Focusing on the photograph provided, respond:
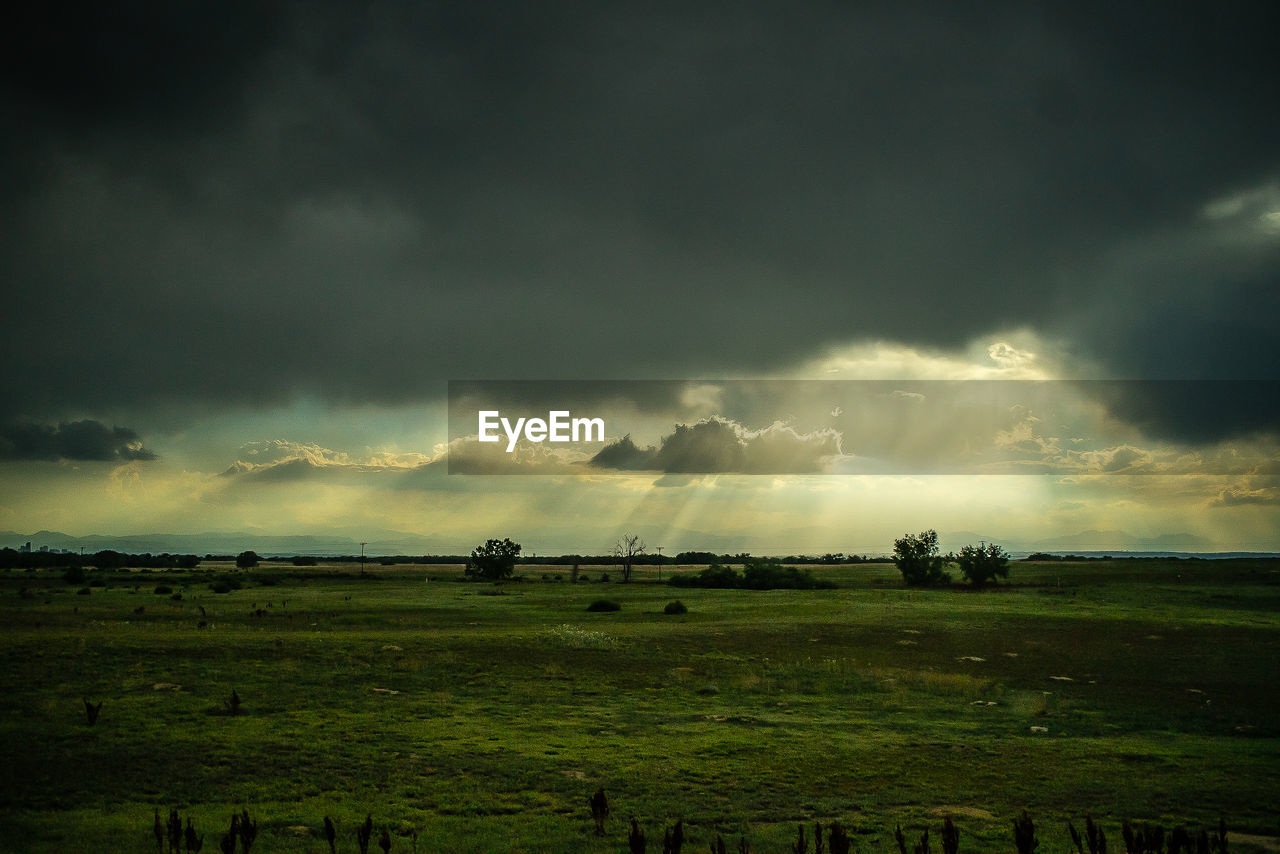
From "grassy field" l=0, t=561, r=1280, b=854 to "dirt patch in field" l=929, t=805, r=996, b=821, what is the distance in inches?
2.8

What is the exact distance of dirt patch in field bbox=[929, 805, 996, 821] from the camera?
604 inches

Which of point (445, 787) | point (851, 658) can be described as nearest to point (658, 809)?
point (445, 787)

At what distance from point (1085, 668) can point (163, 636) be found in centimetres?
4648

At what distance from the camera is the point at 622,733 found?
→ 22234 millimetres

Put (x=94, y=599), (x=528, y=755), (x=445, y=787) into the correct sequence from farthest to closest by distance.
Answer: (x=94, y=599) → (x=528, y=755) → (x=445, y=787)

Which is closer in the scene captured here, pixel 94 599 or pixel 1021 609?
pixel 1021 609

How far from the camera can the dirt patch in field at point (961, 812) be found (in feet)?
50.3

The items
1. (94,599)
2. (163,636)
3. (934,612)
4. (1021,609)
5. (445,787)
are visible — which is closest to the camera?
(445,787)

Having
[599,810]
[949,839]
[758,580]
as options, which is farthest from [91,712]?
[758,580]

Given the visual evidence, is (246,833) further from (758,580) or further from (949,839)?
(758,580)

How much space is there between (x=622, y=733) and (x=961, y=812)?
986 centimetres

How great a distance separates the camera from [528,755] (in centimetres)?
1950

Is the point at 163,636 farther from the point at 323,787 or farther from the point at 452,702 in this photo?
the point at 323,787

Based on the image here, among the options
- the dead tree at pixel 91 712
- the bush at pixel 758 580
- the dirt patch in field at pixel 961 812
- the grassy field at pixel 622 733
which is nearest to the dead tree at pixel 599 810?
the grassy field at pixel 622 733
